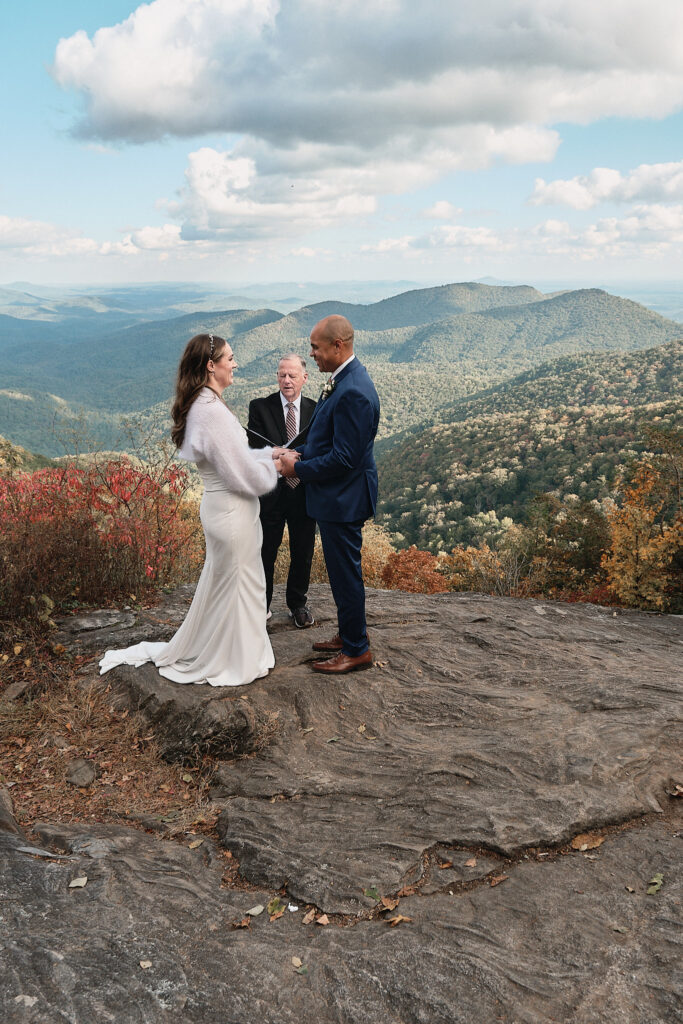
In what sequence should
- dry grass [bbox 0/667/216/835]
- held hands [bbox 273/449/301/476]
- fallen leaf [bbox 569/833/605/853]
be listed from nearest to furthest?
1. fallen leaf [bbox 569/833/605/853]
2. dry grass [bbox 0/667/216/835]
3. held hands [bbox 273/449/301/476]

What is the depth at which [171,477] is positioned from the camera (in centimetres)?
788

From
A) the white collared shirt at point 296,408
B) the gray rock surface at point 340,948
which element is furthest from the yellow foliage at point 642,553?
the gray rock surface at point 340,948

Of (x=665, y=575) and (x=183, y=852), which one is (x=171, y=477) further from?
(x=665, y=575)

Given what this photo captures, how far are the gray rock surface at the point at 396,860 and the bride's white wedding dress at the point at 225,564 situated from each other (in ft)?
0.66

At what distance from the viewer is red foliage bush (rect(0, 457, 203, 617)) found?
6.11 metres

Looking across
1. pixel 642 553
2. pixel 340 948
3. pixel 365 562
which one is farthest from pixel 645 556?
pixel 365 562

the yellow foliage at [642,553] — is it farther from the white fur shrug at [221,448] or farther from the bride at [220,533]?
the white fur shrug at [221,448]

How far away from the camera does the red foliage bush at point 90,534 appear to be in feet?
20.1

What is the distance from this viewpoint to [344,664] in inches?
201

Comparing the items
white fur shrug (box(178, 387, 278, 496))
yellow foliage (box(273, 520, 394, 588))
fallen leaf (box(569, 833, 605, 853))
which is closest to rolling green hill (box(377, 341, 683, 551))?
yellow foliage (box(273, 520, 394, 588))

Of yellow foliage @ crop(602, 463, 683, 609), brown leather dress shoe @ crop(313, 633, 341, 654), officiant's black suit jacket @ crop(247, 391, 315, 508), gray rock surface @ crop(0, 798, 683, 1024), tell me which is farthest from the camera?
yellow foliage @ crop(602, 463, 683, 609)

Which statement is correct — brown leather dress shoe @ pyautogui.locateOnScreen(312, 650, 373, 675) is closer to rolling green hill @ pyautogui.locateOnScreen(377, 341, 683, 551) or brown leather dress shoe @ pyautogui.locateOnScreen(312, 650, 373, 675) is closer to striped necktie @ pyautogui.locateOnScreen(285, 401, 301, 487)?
striped necktie @ pyautogui.locateOnScreen(285, 401, 301, 487)

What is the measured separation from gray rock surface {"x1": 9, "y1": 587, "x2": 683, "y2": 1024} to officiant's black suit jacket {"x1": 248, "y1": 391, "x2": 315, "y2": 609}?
0.83 metres

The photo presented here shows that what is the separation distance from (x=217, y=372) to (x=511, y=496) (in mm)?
57724
